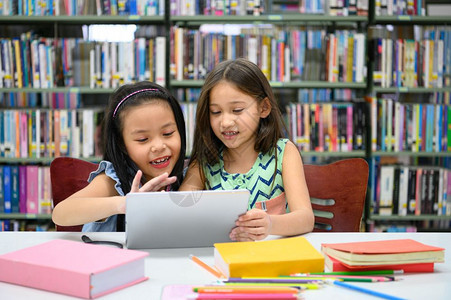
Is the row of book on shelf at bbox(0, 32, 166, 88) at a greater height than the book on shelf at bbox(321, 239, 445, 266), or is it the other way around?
the row of book on shelf at bbox(0, 32, 166, 88)

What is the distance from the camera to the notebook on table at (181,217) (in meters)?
0.93

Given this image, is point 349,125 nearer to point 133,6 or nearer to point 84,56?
point 133,6

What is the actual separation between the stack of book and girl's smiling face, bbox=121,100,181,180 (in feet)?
1.89

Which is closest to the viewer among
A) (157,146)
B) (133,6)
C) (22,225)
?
(157,146)

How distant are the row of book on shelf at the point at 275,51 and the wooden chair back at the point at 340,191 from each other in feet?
4.99

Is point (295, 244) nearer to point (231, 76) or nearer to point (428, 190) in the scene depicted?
point (231, 76)

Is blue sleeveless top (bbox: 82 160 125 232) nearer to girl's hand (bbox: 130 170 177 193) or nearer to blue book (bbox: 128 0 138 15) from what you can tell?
girl's hand (bbox: 130 170 177 193)

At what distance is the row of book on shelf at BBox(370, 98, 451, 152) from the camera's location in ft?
9.71

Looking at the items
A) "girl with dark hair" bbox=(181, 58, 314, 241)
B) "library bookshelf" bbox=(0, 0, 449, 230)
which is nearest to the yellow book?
"girl with dark hair" bbox=(181, 58, 314, 241)

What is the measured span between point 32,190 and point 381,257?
8.42 feet

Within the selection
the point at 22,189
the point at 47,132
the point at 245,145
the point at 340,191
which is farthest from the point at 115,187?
the point at 22,189

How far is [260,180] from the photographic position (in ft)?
4.93

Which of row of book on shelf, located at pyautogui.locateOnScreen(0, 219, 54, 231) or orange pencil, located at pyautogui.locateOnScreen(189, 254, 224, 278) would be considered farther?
row of book on shelf, located at pyautogui.locateOnScreen(0, 219, 54, 231)

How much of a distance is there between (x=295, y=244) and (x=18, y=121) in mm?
2443
